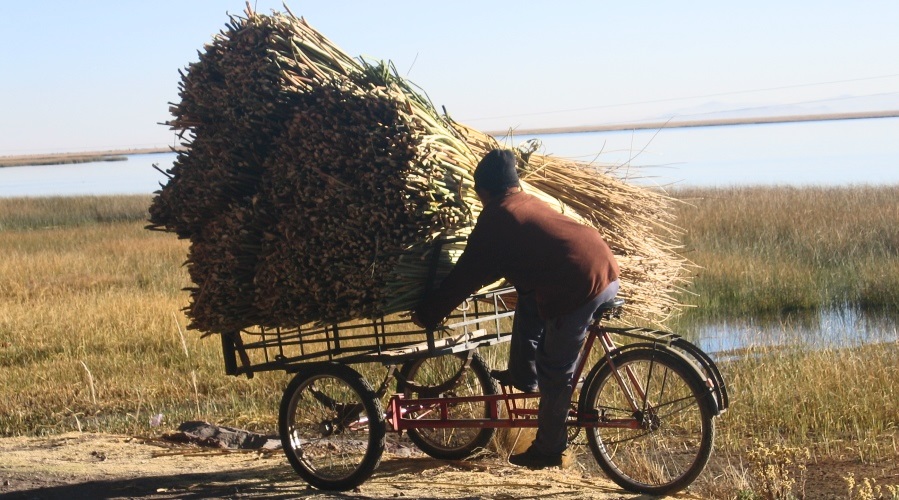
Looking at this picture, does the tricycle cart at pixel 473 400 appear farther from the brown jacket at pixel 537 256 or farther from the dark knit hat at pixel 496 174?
the dark knit hat at pixel 496 174

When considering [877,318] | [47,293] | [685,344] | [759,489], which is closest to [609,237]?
[685,344]

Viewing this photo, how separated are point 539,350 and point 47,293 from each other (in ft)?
40.6

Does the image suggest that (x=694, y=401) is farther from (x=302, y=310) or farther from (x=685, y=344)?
(x=302, y=310)

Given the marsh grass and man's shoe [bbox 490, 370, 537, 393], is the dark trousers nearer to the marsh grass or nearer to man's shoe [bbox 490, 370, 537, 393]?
man's shoe [bbox 490, 370, 537, 393]

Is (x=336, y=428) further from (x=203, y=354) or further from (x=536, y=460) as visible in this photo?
(x=203, y=354)

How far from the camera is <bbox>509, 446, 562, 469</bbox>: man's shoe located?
4914 millimetres

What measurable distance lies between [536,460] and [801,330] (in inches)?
332

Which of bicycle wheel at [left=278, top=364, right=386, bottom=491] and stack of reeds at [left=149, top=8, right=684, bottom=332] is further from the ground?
stack of reeds at [left=149, top=8, right=684, bottom=332]

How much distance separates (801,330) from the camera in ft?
41.0

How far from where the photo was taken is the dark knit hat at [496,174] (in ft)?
15.9

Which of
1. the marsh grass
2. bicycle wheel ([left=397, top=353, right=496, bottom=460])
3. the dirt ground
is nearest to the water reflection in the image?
the marsh grass

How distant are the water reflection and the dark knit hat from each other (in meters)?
6.55

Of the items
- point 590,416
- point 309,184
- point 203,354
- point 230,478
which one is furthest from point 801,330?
point 309,184

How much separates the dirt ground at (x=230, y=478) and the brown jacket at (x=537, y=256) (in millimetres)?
1005
